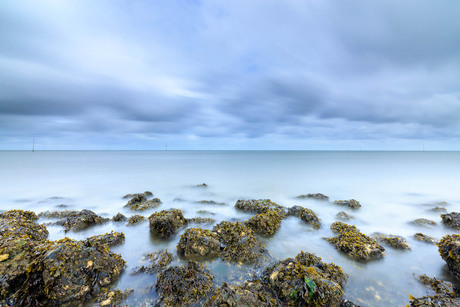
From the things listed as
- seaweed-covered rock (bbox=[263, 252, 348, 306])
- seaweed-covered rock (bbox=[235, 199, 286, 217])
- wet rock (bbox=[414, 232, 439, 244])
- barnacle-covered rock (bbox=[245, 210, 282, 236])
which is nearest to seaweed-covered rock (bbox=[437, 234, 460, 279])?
wet rock (bbox=[414, 232, 439, 244])

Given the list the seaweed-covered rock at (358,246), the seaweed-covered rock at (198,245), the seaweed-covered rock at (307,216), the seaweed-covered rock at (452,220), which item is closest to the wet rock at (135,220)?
the seaweed-covered rock at (198,245)

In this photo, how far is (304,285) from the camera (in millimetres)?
3783

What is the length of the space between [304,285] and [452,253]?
3.80m

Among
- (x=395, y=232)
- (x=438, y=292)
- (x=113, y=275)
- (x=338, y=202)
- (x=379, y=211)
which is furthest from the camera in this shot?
(x=338, y=202)

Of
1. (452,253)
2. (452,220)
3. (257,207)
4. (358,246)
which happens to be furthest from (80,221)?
(452,220)

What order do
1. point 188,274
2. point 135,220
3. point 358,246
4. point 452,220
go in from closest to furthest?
1. point 188,274
2. point 358,246
3. point 452,220
4. point 135,220

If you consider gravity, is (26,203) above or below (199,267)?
below

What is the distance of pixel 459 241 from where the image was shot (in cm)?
484

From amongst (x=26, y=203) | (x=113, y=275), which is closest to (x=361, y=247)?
(x=113, y=275)

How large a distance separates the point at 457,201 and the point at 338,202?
8.13 m

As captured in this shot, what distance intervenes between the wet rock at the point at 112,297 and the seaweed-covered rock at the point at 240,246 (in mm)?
2321

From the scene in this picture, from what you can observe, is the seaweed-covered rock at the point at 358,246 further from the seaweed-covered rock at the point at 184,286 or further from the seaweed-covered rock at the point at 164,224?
the seaweed-covered rock at the point at 164,224

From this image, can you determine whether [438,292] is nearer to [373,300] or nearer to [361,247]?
[373,300]

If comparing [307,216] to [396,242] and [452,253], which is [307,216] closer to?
[396,242]
